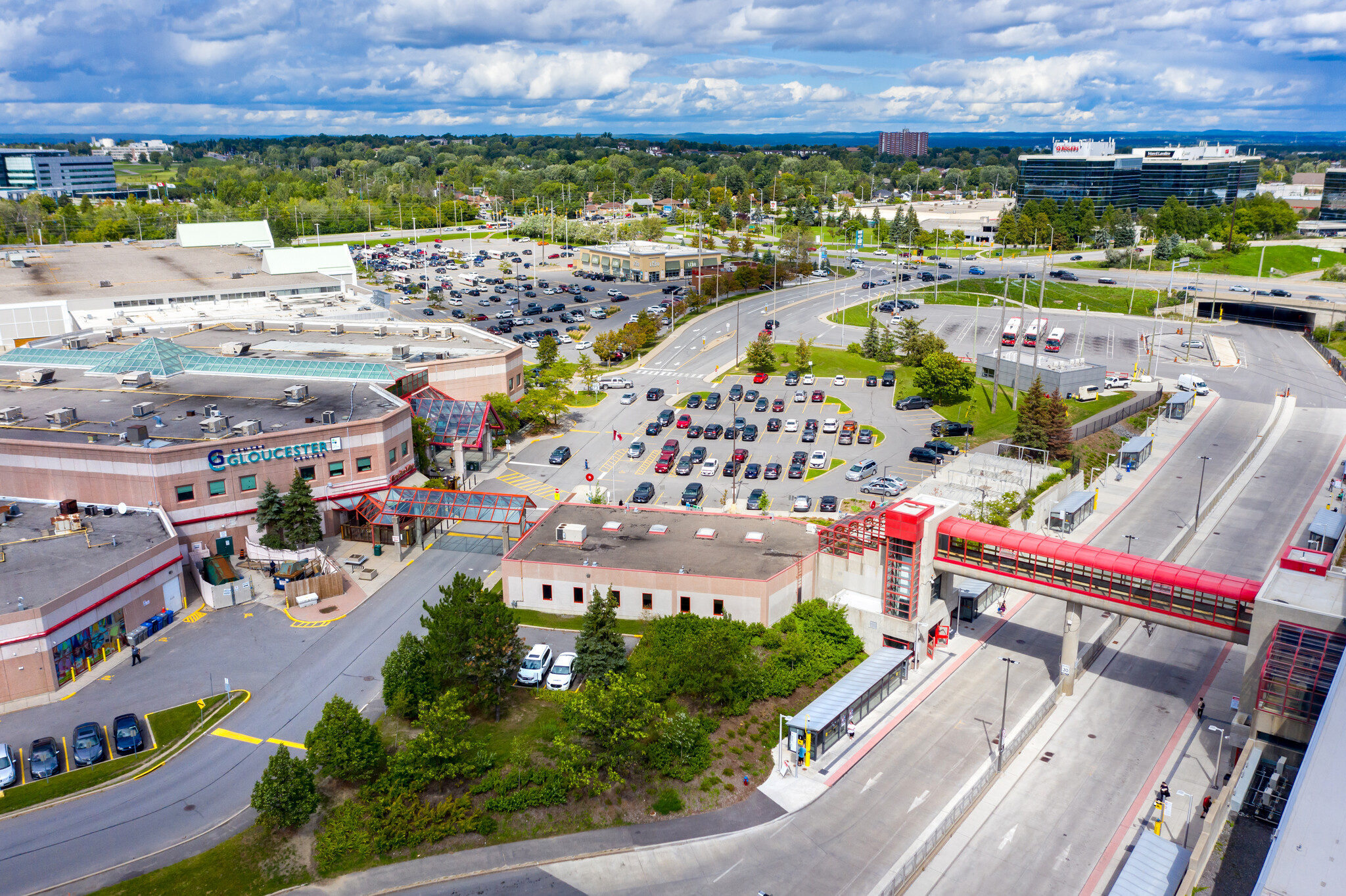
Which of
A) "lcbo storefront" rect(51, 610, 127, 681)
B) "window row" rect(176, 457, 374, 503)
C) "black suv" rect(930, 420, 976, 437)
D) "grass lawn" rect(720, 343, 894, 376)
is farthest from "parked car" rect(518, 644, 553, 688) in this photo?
"grass lawn" rect(720, 343, 894, 376)

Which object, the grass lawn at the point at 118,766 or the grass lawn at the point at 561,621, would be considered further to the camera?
the grass lawn at the point at 561,621

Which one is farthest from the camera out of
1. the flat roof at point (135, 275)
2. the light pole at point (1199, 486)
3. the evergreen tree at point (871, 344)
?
the evergreen tree at point (871, 344)

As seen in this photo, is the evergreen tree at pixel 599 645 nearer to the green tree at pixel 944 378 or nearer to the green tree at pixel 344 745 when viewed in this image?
the green tree at pixel 344 745

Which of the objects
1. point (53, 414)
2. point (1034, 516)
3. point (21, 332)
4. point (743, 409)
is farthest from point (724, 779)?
point (21, 332)

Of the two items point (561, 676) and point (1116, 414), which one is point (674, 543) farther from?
point (1116, 414)

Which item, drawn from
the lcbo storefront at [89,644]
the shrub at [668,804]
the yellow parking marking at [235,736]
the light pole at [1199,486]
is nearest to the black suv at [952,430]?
the light pole at [1199,486]

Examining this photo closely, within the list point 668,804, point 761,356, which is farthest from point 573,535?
point 761,356
